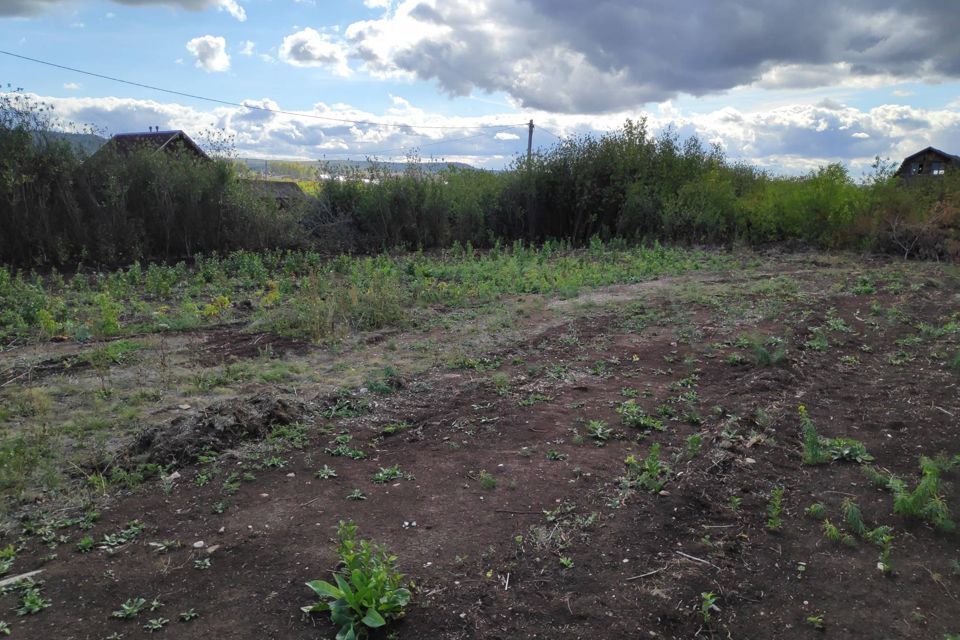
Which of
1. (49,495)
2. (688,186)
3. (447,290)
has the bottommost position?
(49,495)

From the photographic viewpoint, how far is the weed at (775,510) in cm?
298

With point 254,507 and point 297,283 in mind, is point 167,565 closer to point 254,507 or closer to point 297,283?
point 254,507

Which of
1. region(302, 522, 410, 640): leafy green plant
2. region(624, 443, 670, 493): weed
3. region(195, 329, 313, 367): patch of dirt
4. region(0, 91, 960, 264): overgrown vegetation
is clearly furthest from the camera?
region(0, 91, 960, 264): overgrown vegetation

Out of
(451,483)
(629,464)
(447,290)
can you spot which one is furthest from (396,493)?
(447,290)

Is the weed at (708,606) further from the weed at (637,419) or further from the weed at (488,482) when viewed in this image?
the weed at (637,419)

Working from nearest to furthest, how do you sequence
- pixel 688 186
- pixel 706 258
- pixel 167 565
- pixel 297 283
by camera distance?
pixel 167 565 < pixel 297 283 < pixel 706 258 < pixel 688 186

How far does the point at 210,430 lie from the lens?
3.99 metres

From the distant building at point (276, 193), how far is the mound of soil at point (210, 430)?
10.5 metres

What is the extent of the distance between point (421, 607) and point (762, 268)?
32.3ft

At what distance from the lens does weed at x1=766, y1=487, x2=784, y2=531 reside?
2.98 m

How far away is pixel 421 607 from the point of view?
2520 mm

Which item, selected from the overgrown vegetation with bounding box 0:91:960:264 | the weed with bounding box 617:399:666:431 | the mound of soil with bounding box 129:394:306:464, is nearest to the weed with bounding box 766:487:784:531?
the weed with bounding box 617:399:666:431

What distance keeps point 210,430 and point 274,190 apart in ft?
38.1

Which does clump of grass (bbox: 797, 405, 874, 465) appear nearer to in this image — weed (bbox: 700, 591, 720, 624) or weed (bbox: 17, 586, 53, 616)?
weed (bbox: 700, 591, 720, 624)
